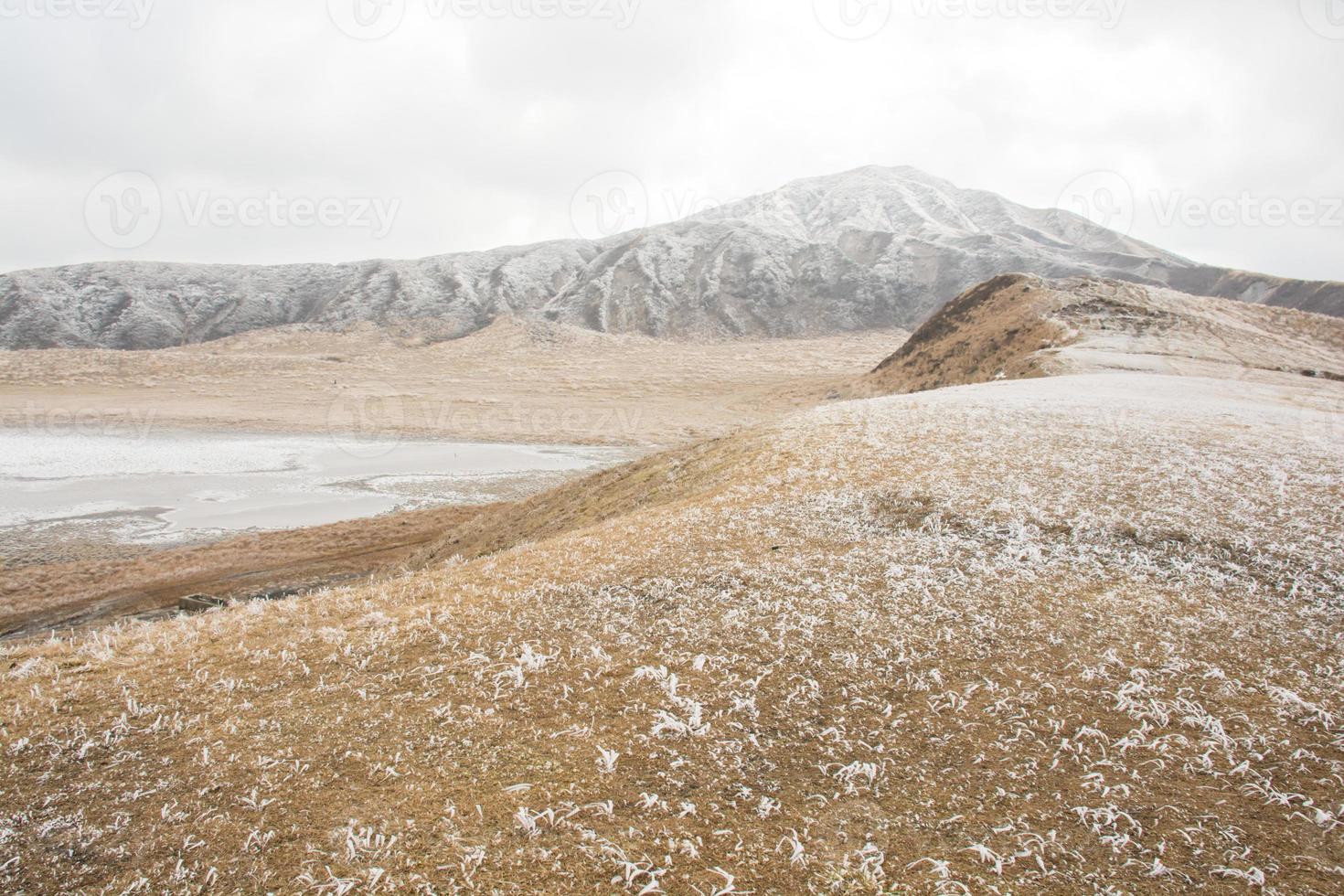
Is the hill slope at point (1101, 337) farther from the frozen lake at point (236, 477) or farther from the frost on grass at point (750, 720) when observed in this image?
the frozen lake at point (236, 477)

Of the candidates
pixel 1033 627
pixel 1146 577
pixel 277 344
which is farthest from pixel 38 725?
pixel 277 344

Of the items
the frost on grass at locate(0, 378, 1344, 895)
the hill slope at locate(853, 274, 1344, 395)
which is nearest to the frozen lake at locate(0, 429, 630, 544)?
the frost on grass at locate(0, 378, 1344, 895)

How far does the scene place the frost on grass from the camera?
22.7ft

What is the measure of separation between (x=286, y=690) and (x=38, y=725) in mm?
3040

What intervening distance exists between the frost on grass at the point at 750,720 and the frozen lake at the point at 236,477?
2269 centimetres

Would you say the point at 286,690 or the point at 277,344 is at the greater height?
the point at 277,344

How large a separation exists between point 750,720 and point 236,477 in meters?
43.8

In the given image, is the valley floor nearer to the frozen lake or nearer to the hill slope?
the frozen lake

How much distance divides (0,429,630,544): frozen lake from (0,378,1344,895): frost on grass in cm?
2269

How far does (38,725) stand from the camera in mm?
8797

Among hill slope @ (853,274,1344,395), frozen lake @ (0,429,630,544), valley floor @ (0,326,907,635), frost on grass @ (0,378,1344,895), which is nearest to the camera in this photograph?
frost on grass @ (0,378,1344,895)

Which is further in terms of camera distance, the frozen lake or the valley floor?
the frozen lake

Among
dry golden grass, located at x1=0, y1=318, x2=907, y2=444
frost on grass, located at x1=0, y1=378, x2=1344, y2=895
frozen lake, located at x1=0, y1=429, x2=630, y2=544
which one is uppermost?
dry golden grass, located at x1=0, y1=318, x2=907, y2=444

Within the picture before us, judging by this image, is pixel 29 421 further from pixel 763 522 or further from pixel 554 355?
pixel 554 355
